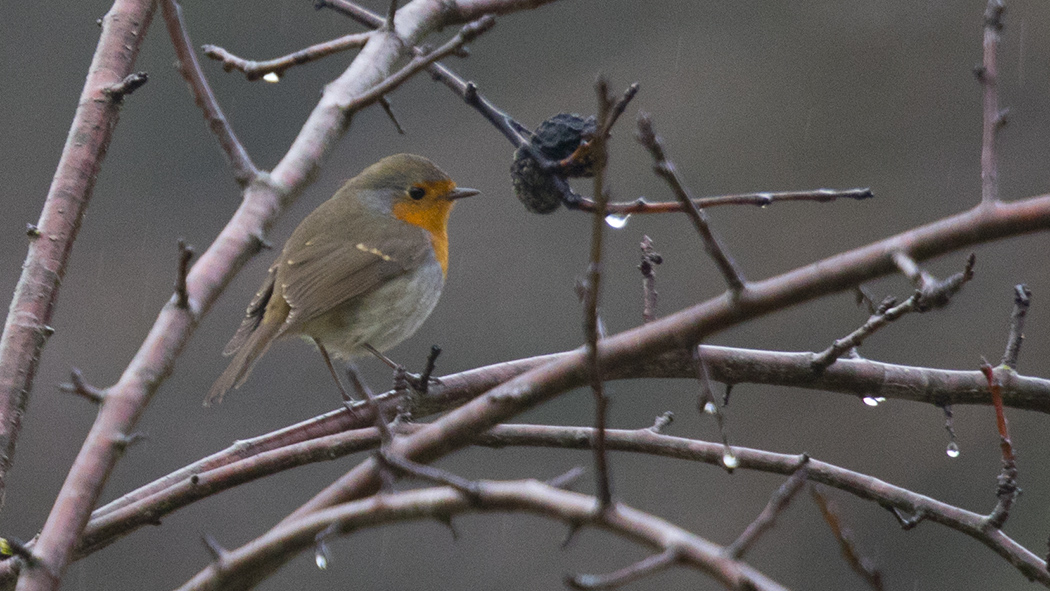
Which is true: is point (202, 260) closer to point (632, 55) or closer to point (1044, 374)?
point (1044, 374)

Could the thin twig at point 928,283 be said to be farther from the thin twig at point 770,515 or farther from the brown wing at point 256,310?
the brown wing at point 256,310

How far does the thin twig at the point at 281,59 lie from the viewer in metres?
1.92

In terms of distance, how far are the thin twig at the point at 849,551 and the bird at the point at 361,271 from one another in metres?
2.10

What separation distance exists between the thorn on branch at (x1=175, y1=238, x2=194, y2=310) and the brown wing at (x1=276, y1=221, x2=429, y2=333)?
173cm

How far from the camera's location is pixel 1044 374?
6.62 meters

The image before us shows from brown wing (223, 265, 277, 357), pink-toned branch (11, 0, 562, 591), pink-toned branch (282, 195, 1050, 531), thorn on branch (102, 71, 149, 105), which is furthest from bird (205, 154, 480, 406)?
pink-toned branch (282, 195, 1050, 531)

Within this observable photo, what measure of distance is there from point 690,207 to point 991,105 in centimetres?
36

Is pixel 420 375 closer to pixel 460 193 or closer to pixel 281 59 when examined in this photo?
pixel 281 59

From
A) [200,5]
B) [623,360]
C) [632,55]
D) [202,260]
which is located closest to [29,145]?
[200,5]

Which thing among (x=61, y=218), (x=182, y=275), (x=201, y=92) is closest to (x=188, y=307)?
(x=182, y=275)

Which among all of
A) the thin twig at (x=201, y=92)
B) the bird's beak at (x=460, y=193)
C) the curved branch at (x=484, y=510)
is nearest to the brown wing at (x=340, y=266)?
the bird's beak at (x=460, y=193)

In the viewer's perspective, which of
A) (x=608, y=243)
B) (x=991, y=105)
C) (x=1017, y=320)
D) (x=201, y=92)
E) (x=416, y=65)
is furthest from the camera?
(x=608, y=243)

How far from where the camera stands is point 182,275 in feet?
3.90

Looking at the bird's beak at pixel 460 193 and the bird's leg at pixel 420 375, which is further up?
the bird's beak at pixel 460 193
